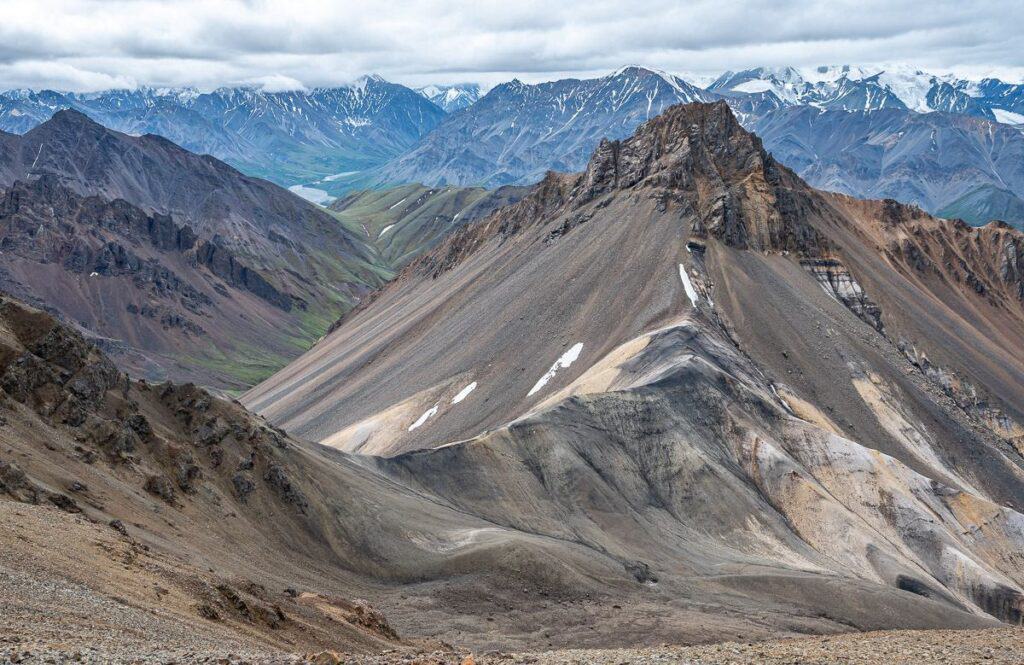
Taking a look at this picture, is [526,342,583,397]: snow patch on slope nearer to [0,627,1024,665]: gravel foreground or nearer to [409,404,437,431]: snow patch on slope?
[409,404,437,431]: snow patch on slope

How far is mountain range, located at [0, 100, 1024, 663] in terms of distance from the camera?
3800 cm

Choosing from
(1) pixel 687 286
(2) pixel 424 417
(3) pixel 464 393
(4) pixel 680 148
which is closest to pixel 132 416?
(2) pixel 424 417

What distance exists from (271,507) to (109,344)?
15194cm

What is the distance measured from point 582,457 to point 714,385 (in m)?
18.2

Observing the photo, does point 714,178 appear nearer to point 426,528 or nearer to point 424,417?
point 424,417

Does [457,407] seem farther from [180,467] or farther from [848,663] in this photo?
[848,663]

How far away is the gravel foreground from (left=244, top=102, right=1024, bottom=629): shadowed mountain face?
21.1 meters

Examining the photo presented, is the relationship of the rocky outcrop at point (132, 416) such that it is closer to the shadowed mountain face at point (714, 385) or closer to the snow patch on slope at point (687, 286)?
the shadowed mountain face at point (714, 385)

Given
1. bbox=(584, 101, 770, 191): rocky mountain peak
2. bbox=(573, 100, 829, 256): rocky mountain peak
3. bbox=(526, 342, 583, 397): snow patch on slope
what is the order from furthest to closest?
bbox=(584, 101, 770, 191): rocky mountain peak, bbox=(573, 100, 829, 256): rocky mountain peak, bbox=(526, 342, 583, 397): snow patch on slope

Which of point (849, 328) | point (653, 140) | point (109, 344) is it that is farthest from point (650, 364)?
point (109, 344)

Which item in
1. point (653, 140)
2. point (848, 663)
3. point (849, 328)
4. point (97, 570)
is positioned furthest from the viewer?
point (653, 140)

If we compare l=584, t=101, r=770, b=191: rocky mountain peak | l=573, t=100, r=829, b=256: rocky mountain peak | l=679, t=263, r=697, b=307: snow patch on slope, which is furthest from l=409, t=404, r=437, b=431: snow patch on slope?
l=584, t=101, r=770, b=191: rocky mountain peak

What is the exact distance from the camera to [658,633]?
164ft

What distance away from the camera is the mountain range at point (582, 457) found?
125ft
